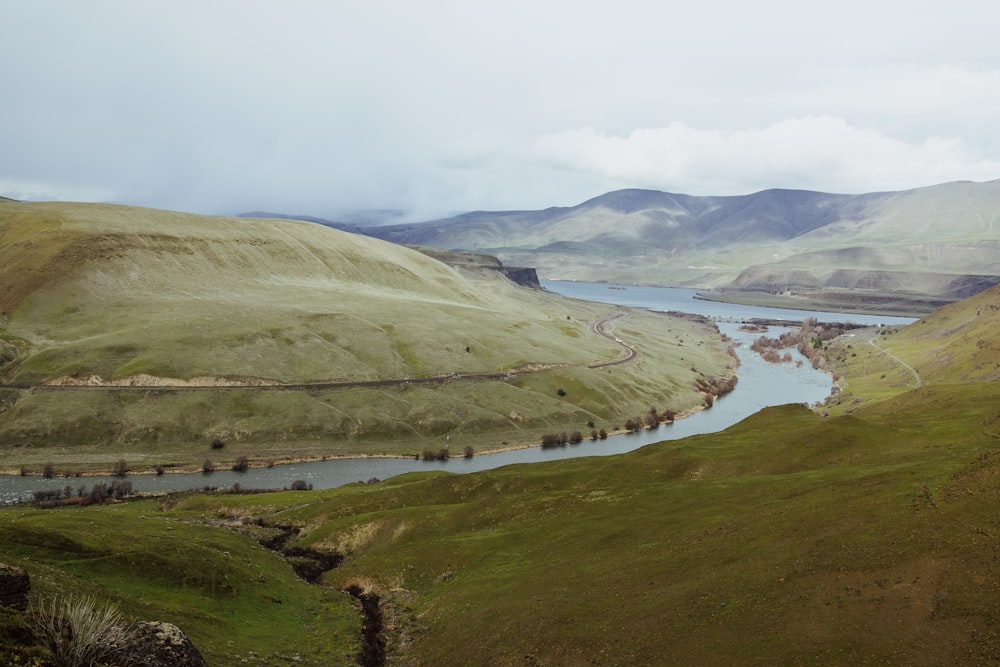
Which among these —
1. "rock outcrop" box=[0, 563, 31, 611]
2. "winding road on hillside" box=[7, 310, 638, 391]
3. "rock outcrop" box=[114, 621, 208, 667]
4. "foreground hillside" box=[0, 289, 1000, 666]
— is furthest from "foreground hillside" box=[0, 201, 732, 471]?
"rock outcrop" box=[114, 621, 208, 667]

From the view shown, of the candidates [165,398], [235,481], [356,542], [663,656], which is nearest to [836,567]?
[663,656]

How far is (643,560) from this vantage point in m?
47.8

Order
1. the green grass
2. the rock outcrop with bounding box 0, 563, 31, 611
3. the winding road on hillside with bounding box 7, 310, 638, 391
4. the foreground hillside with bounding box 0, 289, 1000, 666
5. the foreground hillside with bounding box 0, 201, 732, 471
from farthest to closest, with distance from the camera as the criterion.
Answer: the winding road on hillside with bounding box 7, 310, 638, 391
the foreground hillside with bounding box 0, 201, 732, 471
the green grass
the foreground hillside with bounding box 0, 289, 1000, 666
the rock outcrop with bounding box 0, 563, 31, 611

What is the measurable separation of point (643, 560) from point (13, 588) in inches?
1530

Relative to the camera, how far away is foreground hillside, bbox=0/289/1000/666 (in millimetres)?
33062

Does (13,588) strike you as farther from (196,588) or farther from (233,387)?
(233,387)

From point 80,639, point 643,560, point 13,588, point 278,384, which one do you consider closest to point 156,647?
point 80,639

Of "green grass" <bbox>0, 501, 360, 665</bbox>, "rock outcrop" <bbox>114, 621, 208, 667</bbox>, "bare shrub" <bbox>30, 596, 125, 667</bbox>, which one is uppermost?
"bare shrub" <bbox>30, 596, 125, 667</bbox>

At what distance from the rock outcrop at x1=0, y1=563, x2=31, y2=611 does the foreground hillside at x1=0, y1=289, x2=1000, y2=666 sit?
789cm

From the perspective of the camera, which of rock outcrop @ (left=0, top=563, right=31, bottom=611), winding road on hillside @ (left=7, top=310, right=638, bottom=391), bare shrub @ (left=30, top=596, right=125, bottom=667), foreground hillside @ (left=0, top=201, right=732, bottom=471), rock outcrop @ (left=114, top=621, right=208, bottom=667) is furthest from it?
winding road on hillside @ (left=7, top=310, right=638, bottom=391)

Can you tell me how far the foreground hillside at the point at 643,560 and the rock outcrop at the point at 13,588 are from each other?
7.89 m

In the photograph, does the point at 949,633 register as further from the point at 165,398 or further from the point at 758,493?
the point at 165,398

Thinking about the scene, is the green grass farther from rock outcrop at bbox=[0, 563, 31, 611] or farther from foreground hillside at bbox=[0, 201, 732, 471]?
foreground hillside at bbox=[0, 201, 732, 471]

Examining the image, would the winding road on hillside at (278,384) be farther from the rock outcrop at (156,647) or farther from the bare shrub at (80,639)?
the bare shrub at (80,639)
